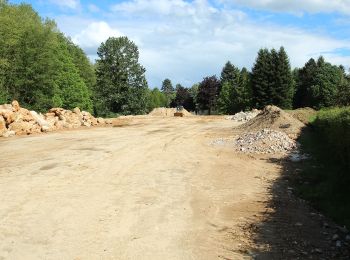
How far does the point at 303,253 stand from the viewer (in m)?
8.18

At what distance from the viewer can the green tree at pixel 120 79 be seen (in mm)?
61312

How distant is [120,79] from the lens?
2441 inches

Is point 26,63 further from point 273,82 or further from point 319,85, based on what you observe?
point 319,85

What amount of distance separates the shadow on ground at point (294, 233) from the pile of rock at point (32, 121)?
68.0 ft

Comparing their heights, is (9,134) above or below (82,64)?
below

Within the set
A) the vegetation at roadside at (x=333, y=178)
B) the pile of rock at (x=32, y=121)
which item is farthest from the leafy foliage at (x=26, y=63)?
the vegetation at roadside at (x=333, y=178)

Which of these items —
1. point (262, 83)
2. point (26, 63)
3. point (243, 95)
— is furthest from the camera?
point (243, 95)

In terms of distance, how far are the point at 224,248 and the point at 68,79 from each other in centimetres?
5224

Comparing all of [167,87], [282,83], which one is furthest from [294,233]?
[167,87]

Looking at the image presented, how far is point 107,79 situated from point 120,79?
1941 mm

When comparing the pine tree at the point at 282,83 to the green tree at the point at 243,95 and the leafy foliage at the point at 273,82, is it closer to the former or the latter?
the leafy foliage at the point at 273,82

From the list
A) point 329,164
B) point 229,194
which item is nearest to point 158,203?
point 229,194

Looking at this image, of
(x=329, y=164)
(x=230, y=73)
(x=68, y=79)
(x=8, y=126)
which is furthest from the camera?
(x=230, y=73)

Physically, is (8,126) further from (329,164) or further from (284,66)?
(284,66)
